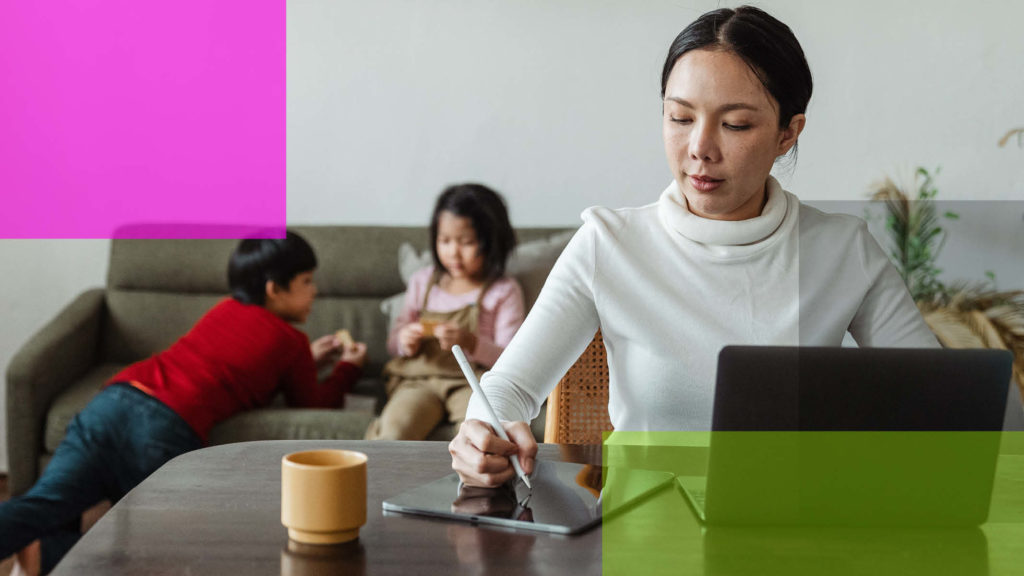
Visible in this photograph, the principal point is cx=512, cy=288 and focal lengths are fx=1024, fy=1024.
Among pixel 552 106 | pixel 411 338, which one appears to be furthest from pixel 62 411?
pixel 552 106

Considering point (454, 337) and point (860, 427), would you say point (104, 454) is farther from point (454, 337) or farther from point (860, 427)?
point (860, 427)

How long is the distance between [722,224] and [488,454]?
47 cm

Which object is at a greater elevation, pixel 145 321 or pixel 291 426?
pixel 145 321

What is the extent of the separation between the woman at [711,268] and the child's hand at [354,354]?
1625 millimetres

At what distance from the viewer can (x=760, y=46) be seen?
1203 mm

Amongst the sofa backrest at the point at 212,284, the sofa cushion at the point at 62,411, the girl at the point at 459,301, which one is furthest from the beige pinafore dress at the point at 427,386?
the sofa cushion at the point at 62,411

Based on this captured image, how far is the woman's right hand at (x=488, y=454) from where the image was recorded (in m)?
0.97

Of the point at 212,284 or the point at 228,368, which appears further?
the point at 212,284

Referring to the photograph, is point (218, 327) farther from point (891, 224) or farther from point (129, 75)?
point (891, 224)

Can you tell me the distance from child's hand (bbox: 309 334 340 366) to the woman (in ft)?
5.52

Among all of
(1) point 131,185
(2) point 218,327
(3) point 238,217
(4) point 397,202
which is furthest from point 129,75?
(2) point 218,327

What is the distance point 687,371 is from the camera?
123 cm
